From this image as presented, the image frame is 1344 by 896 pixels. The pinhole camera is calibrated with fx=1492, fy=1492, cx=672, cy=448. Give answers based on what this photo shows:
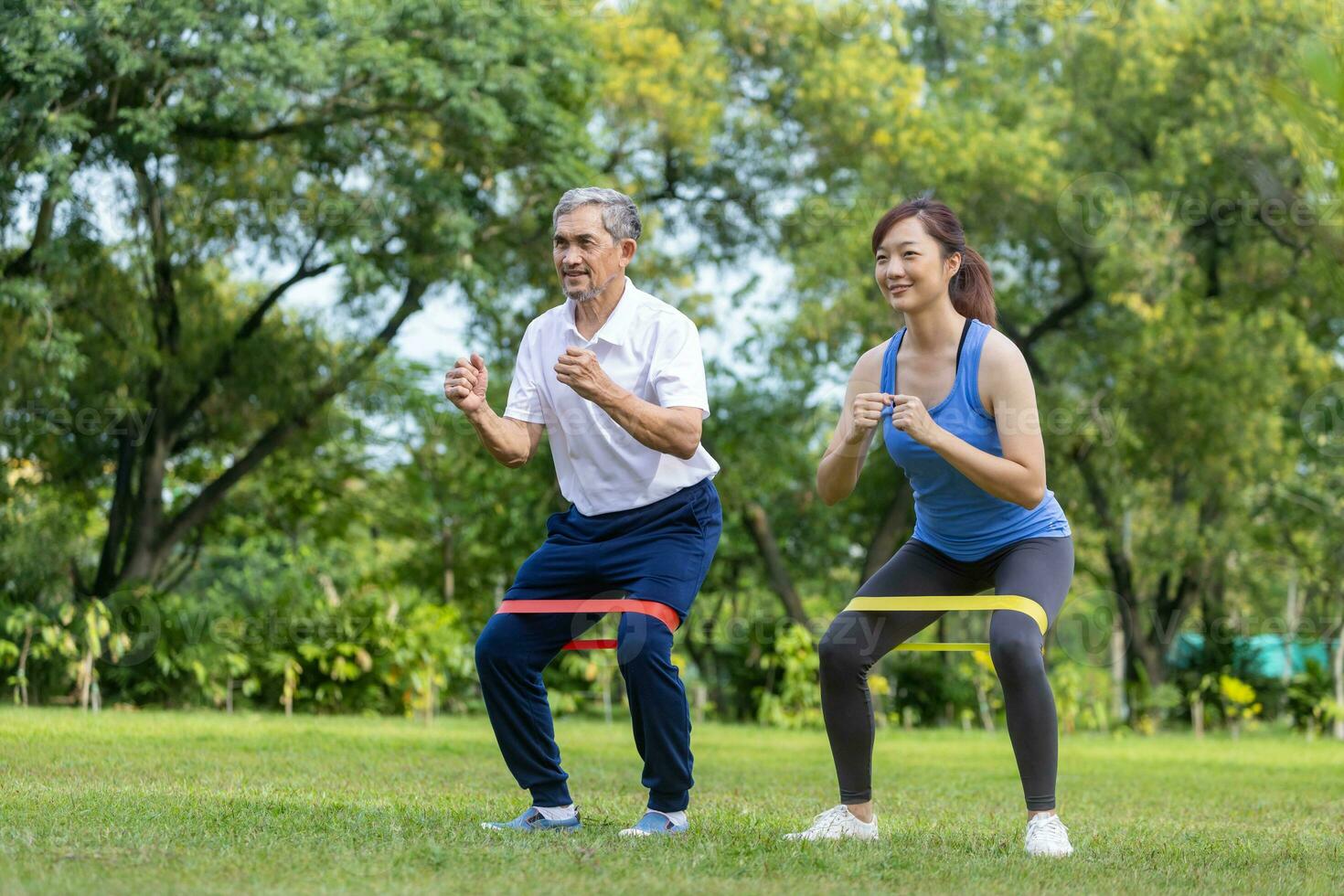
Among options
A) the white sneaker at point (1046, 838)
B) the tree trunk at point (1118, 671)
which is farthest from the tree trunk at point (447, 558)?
the white sneaker at point (1046, 838)

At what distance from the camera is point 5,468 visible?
15852 millimetres

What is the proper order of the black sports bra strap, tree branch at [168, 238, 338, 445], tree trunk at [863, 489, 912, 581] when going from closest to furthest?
the black sports bra strap, tree branch at [168, 238, 338, 445], tree trunk at [863, 489, 912, 581]

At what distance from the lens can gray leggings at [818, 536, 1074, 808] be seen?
13.9ft

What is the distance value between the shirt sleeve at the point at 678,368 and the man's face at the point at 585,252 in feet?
0.93

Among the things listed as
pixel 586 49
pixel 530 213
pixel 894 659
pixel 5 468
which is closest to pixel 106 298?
pixel 5 468

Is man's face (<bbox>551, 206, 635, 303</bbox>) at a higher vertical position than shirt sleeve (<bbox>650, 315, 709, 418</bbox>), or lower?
higher

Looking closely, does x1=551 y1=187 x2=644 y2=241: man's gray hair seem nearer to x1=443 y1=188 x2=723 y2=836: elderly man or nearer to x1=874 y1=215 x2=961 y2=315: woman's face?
x1=443 y1=188 x2=723 y2=836: elderly man

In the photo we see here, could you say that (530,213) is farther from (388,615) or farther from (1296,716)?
(1296,716)

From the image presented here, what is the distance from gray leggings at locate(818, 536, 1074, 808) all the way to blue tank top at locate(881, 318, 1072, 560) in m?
0.05

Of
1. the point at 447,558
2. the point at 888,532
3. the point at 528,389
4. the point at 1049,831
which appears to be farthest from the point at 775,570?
the point at 1049,831

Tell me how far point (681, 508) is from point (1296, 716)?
51.2 ft

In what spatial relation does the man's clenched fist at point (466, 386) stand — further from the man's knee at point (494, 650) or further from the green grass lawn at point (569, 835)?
the green grass lawn at point (569, 835)

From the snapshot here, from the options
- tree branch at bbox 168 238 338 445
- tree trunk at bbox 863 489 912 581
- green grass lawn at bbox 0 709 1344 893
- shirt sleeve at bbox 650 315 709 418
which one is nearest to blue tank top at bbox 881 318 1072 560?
shirt sleeve at bbox 650 315 709 418

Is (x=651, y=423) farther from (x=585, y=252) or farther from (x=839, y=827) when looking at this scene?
(x=839, y=827)
